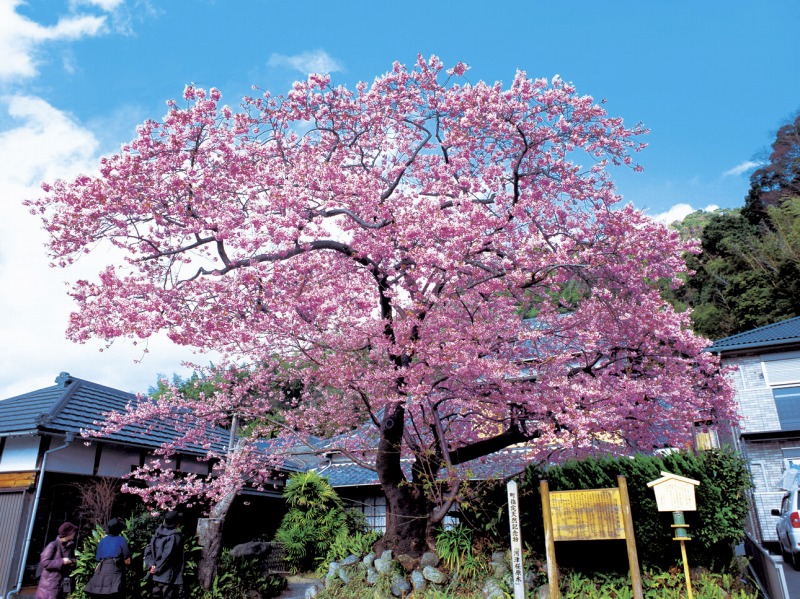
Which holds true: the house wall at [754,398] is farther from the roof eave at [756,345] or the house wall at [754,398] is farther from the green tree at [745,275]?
the green tree at [745,275]

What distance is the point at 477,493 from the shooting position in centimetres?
991

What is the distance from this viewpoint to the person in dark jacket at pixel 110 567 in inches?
321

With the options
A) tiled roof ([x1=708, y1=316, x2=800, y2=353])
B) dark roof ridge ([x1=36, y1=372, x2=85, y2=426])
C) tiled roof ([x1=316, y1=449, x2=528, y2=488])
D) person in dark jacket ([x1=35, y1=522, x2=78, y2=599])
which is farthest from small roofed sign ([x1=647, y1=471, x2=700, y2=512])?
tiled roof ([x1=708, y1=316, x2=800, y2=353])

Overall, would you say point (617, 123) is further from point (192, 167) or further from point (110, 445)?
point (110, 445)

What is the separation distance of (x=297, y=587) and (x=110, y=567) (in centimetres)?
650

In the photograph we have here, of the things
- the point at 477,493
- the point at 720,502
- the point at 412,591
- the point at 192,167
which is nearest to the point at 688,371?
the point at 720,502

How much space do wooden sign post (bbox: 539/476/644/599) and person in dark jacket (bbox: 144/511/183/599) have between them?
544 centimetres

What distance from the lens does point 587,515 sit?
25.3 feet

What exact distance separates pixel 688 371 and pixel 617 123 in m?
4.88

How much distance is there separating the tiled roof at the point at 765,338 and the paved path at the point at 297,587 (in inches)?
558

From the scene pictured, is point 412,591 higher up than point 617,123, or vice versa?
point 617,123

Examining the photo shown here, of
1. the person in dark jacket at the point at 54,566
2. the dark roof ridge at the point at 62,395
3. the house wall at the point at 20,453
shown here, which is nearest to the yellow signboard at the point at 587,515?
the person in dark jacket at the point at 54,566

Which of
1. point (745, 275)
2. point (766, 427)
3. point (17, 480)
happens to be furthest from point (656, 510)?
point (745, 275)

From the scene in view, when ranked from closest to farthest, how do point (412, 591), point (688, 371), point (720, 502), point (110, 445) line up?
point (720, 502), point (412, 591), point (688, 371), point (110, 445)
